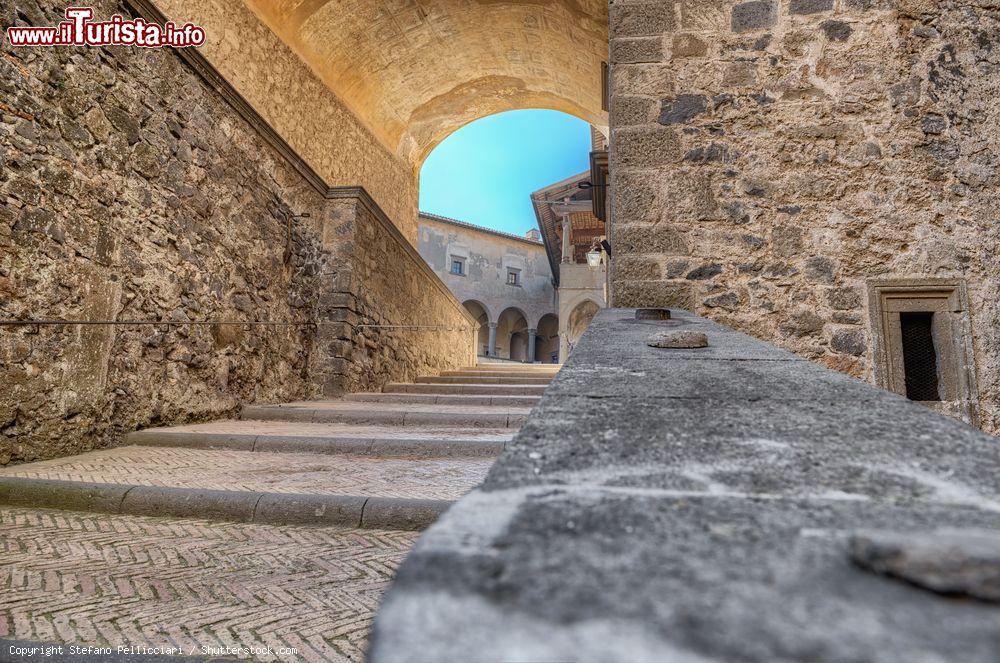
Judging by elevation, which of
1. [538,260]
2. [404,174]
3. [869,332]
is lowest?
[869,332]

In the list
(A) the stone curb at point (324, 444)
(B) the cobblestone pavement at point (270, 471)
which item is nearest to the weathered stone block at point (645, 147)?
(A) the stone curb at point (324, 444)

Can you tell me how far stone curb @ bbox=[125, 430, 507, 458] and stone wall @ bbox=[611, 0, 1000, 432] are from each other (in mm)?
1467

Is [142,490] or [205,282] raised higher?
[205,282]

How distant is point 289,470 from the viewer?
2.74 meters

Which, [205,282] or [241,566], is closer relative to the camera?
[241,566]

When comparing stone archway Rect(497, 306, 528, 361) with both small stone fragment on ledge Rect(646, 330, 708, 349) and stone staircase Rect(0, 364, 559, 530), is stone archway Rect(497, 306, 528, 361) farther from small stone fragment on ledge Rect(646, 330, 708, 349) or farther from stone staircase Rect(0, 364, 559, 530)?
small stone fragment on ledge Rect(646, 330, 708, 349)

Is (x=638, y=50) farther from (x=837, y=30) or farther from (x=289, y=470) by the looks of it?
(x=289, y=470)

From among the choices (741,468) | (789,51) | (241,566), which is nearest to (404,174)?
(789,51)

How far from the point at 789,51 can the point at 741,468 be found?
3990 millimetres

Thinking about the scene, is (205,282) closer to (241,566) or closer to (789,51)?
(241,566)

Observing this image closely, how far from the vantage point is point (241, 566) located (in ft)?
5.33

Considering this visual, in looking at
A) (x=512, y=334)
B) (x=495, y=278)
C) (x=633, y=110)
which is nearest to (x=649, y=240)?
(x=633, y=110)

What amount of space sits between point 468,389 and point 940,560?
6.24 metres

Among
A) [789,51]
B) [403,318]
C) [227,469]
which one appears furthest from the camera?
[403,318]
